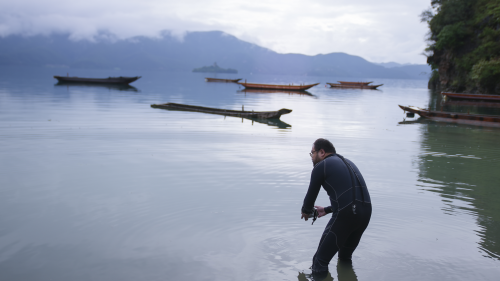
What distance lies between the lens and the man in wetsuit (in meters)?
4.60

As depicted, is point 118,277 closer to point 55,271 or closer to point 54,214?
point 55,271

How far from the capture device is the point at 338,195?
4637 mm

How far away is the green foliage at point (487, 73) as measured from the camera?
Answer: 43500mm

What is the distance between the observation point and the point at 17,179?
9.48 meters

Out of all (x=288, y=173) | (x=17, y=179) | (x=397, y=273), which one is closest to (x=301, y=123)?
(x=288, y=173)

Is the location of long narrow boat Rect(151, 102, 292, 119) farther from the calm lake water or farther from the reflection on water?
the reflection on water

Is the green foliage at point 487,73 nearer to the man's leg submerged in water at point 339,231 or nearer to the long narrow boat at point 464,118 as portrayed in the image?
the long narrow boat at point 464,118

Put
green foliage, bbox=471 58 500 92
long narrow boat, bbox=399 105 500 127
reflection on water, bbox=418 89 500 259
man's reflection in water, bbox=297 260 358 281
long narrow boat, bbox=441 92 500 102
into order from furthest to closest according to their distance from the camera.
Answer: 1. green foliage, bbox=471 58 500 92
2. long narrow boat, bbox=441 92 500 102
3. long narrow boat, bbox=399 105 500 127
4. reflection on water, bbox=418 89 500 259
5. man's reflection in water, bbox=297 260 358 281

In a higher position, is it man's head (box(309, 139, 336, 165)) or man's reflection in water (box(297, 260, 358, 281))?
man's head (box(309, 139, 336, 165))

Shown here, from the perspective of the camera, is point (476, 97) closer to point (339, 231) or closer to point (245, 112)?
point (245, 112)

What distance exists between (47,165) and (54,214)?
414cm

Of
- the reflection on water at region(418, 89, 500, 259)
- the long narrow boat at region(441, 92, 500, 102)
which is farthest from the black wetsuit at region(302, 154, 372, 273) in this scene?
the long narrow boat at region(441, 92, 500, 102)

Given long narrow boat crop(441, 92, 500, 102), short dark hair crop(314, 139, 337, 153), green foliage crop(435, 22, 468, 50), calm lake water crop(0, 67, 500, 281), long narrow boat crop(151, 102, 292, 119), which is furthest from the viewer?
green foliage crop(435, 22, 468, 50)

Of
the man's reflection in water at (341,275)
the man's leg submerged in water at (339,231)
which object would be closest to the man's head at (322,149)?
the man's leg submerged in water at (339,231)
